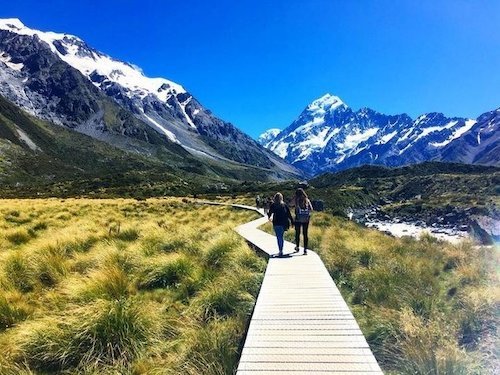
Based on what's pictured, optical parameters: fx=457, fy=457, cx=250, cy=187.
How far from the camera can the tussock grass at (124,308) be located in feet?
21.9

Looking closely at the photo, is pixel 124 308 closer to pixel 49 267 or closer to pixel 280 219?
pixel 49 267

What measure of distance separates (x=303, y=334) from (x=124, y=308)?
2922 mm

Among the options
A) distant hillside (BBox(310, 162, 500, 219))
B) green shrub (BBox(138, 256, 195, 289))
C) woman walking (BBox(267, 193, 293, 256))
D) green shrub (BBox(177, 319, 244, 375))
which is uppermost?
distant hillside (BBox(310, 162, 500, 219))

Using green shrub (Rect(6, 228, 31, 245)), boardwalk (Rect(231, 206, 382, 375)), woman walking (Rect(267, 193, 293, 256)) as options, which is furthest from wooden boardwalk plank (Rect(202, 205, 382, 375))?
green shrub (Rect(6, 228, 31, 245))

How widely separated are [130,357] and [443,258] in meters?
11.8

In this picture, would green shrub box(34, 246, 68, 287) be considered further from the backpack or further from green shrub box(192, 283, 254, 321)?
the backpack

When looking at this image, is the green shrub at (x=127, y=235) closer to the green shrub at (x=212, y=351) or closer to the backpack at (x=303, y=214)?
the backpack at (x=303, y=214)

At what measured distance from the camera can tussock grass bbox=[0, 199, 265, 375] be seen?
263 inches

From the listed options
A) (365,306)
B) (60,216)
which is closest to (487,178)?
(60,216)

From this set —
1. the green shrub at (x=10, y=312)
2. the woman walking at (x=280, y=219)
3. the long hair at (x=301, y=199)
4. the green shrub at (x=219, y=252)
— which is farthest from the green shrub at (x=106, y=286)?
the long hair at (x=301, y=199)

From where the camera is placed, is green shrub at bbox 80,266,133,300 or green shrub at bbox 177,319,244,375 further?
green shrub at bbox 80,266,133,300

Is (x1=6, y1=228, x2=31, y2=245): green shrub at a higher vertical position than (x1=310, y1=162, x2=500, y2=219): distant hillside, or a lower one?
lower

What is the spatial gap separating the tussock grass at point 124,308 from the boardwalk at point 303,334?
0.42 metres

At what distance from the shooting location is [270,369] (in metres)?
5.81
